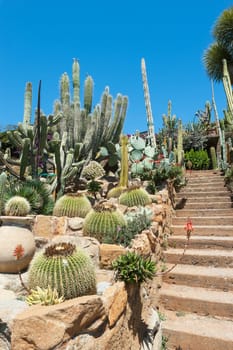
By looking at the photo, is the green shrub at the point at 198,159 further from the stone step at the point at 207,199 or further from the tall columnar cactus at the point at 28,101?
the tall columnar cactus at the point at 28,101

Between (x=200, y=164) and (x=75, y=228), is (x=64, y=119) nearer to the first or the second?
(x=75, y=228)

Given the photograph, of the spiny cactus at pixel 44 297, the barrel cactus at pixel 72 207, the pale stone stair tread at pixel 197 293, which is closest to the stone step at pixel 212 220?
the pale stone stair tread at pixel 197 293

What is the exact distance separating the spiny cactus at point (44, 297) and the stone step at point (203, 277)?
2517mm

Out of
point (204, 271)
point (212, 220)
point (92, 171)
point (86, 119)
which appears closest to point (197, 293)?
point (204, 271)

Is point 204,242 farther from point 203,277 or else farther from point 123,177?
point 123,177

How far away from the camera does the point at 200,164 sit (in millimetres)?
14039

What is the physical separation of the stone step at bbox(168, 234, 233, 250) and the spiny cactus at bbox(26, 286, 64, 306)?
3430 mm

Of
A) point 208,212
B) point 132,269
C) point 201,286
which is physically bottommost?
point 201,286

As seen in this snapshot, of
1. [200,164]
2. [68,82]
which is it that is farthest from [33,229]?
[200,164]

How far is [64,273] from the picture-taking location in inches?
95.7

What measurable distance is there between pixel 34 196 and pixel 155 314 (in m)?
2.68

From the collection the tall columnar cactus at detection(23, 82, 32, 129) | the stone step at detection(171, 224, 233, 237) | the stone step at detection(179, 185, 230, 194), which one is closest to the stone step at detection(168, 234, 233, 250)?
the stone step at detection(171, 224, 233, 237)

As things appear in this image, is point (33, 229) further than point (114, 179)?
No

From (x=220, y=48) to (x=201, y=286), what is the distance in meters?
14.3
